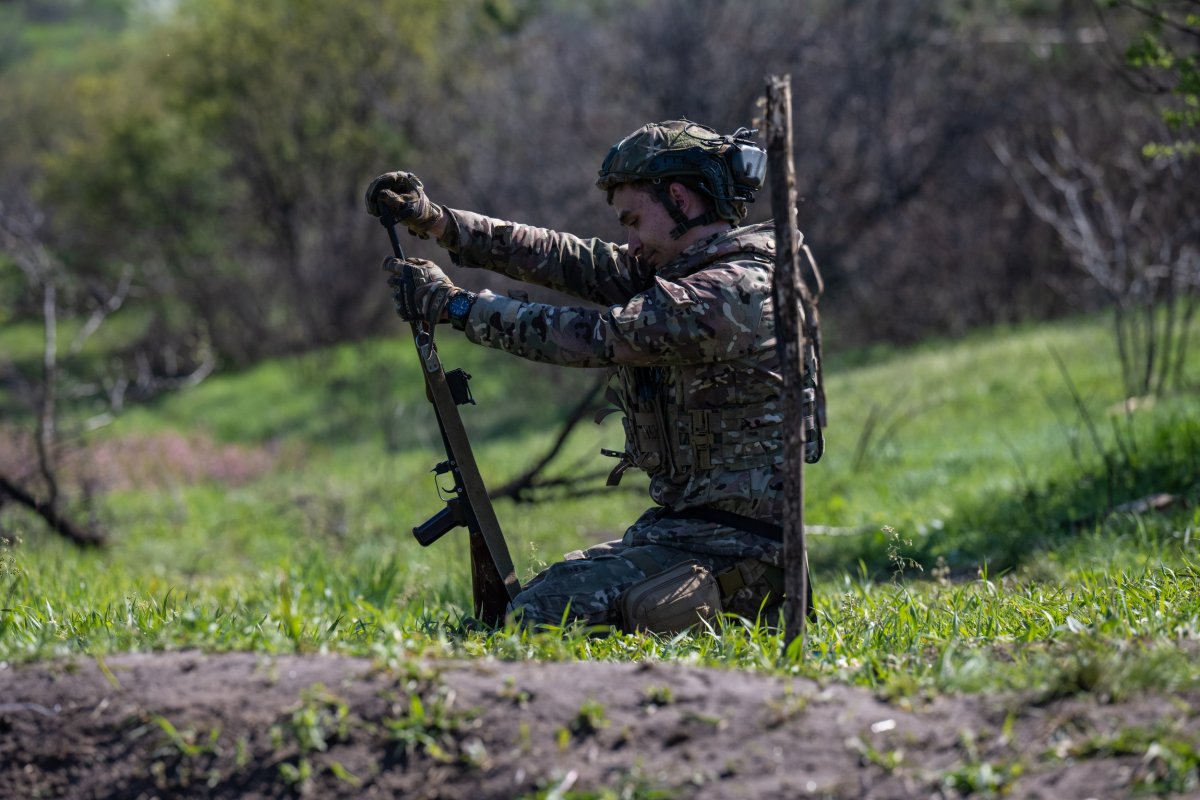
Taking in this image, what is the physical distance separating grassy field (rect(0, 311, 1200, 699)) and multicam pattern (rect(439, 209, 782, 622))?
386mm

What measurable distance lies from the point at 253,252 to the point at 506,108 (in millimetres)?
11064

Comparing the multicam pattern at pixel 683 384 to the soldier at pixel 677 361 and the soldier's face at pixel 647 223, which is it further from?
the soldier's face at pixel 647 223

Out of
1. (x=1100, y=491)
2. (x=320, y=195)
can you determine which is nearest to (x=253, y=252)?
(x=320, y=195)

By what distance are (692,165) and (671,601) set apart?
1507mm

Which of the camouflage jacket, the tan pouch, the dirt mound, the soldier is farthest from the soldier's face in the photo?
the dirt mound

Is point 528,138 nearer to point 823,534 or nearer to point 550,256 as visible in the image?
point 823,534

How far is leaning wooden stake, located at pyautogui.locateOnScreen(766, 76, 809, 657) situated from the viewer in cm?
348

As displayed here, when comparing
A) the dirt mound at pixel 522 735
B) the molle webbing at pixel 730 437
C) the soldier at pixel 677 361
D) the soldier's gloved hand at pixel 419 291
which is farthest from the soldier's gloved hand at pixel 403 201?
the dirt mound at pixel 522 735

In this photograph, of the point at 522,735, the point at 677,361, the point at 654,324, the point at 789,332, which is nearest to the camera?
the point at 522,735

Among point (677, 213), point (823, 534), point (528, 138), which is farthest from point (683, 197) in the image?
point (528, 138)

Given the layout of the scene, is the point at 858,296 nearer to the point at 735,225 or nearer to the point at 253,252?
the point at 253,252

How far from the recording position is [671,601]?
175 inches

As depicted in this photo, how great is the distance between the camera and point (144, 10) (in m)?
39.9

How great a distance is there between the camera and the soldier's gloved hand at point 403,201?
496 centimetres
